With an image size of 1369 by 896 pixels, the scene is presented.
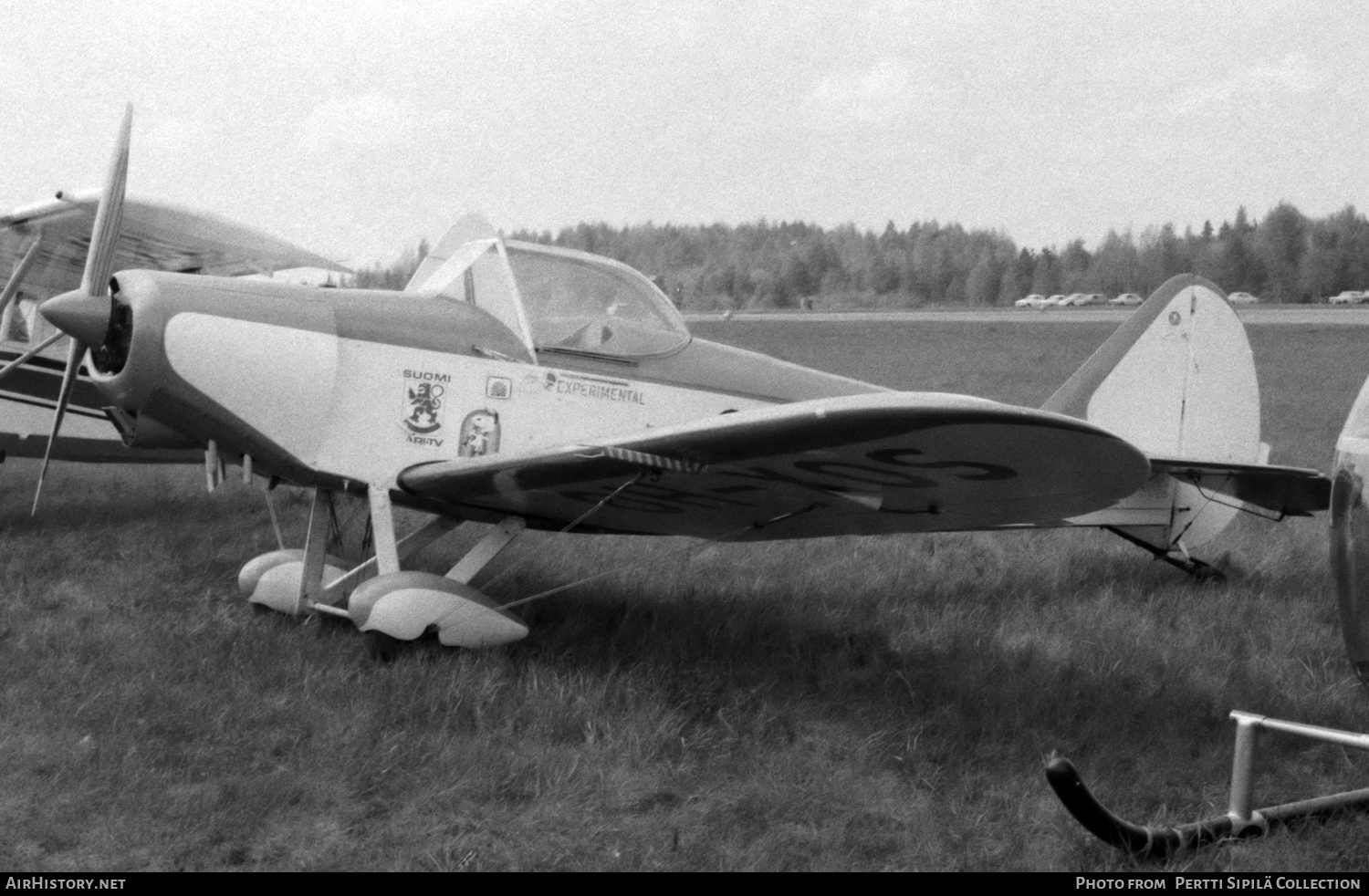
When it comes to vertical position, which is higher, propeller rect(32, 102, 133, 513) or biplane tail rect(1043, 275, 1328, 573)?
propeller rect(32, 102, 133, 513)

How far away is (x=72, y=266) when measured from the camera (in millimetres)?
9781

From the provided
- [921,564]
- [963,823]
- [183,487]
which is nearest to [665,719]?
[963,823]

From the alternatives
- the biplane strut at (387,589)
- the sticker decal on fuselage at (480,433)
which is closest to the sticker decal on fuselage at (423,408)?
the sticker decal on fuselage at (480,433)

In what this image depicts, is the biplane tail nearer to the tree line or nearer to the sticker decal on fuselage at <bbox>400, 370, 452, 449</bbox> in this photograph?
the sticker decal on fuselage at <bbox>400, 370, 452, 449</bbox>

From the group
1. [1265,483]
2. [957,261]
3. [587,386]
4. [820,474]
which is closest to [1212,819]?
[820,474]

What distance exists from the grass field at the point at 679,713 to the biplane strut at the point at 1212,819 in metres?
0.05

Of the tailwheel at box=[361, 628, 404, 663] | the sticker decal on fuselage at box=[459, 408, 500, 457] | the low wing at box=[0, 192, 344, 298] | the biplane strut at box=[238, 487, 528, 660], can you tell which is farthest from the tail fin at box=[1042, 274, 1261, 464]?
the low wing at box=[0, 192, 344, 298]

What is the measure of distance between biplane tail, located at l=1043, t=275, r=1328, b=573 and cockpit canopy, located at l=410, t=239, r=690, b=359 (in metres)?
2.51

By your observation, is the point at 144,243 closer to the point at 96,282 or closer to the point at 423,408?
the point at 96,282

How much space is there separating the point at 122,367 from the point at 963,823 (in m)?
3.60

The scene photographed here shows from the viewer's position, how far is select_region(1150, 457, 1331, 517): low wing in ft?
19.4

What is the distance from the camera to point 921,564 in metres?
7.43

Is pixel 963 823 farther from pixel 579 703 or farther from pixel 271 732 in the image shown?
pixel 271 732

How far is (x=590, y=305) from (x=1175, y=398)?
134 inches
